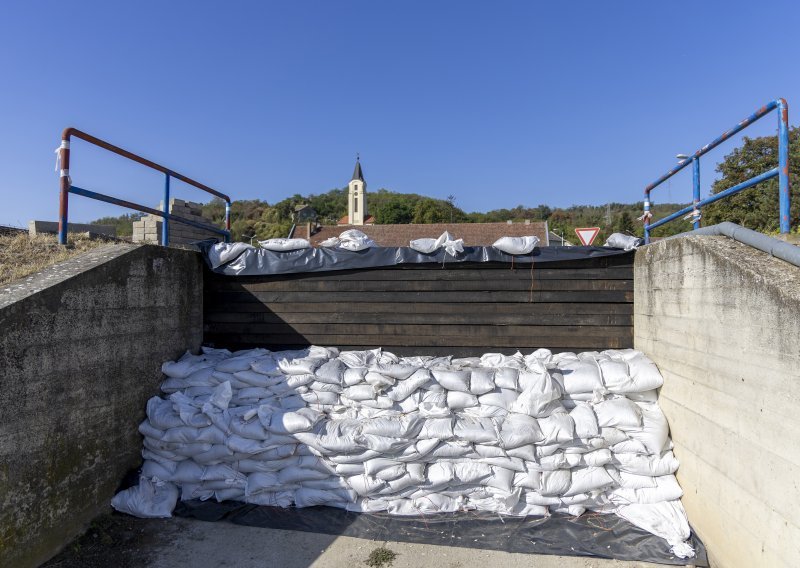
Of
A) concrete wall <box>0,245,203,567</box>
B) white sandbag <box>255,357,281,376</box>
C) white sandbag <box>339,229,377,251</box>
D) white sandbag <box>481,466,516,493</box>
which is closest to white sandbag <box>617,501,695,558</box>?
white sandbag <box>481,466,516,493</box>

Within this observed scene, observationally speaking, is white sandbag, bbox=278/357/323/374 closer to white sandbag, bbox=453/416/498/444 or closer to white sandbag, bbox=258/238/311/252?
white sandbag, bbox=258/238/311/252

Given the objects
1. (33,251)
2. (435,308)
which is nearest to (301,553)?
(435,308)

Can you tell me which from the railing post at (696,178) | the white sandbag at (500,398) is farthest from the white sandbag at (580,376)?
the railing post at (696,178)

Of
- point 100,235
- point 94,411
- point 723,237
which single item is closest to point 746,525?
point 723,237

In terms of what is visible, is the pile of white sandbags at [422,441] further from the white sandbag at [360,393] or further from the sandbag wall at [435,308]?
the sandbag wall at [435,308]

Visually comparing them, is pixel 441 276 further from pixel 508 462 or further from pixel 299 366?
pixel 508 462

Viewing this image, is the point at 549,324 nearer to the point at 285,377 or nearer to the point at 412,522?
the point at 412,522

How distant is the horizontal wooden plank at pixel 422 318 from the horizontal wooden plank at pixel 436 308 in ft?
0.07

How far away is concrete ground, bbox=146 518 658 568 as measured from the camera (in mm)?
3230

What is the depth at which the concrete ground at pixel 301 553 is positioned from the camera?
3230 millimetres

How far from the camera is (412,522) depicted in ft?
12.2

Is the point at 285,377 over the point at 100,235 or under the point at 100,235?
under

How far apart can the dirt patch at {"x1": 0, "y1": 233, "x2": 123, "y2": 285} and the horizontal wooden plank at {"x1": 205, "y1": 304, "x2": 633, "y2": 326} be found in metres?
1.36

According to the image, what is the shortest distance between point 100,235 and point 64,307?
5.31 feet
